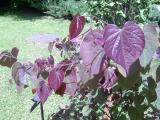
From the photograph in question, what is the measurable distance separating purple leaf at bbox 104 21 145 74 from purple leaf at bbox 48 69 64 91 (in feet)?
0.84

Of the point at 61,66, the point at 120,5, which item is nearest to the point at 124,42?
the point at 61,66

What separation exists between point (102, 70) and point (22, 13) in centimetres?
1018

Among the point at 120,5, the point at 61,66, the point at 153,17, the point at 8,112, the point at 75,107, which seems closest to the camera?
the point at 61,66

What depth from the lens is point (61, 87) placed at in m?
1.26

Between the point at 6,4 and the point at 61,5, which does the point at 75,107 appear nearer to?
the point at 61,5

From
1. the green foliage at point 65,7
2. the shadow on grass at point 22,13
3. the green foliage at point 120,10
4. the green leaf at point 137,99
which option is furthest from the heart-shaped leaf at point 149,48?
the shadow on grass at point 22,13

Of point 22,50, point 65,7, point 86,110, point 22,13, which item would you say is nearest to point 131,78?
point 86,110

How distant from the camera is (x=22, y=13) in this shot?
11.1 meters

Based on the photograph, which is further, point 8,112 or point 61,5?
point 61,5

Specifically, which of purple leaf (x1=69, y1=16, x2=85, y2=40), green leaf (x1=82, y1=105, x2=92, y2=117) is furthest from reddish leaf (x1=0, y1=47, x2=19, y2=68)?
green leaf (x1=82, y1=105, x2=92, y2=117)

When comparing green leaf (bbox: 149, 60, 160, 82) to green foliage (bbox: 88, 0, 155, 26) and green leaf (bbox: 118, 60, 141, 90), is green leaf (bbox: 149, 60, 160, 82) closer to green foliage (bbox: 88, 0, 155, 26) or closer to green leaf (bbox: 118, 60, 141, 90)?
green leaf (bbox: 118, 60, 141, 90)

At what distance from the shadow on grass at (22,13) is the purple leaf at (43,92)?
9.19m

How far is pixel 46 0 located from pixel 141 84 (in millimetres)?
9534

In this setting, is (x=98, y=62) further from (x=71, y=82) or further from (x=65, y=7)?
(x=65, y=7)
